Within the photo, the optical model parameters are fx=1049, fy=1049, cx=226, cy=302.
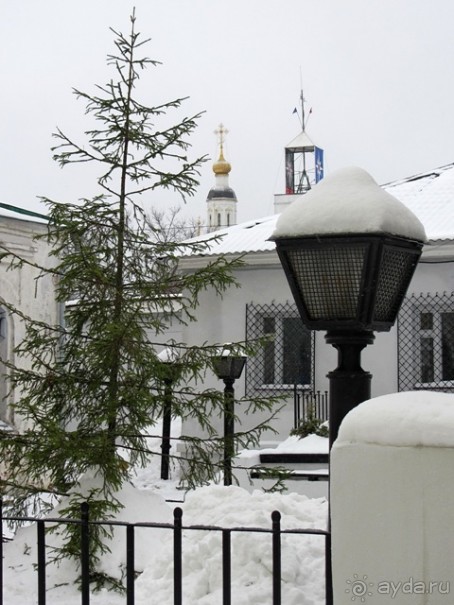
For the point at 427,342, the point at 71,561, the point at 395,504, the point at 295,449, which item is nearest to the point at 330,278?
the point at 395,504

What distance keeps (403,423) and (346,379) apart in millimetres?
1069

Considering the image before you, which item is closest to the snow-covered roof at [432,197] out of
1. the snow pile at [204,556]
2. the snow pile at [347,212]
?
the snow pile at [204,556]

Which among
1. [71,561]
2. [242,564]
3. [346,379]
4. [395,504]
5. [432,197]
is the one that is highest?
[432,197]

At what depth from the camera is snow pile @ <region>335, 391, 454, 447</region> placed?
11.6 ft

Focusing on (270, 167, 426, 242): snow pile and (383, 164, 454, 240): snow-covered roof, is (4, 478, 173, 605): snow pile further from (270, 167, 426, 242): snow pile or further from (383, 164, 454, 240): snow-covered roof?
(383, 164, 454, 240): snow-covered roof

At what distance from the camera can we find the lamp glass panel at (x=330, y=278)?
454cm

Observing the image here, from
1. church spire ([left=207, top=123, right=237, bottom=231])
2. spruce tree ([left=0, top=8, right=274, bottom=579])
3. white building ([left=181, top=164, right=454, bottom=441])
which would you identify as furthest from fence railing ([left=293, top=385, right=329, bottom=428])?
church spire ([left=207, top=123, right=237, bottom=231])

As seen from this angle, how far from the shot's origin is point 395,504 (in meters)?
3.56

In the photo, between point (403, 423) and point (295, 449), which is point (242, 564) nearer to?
point (403, 423)

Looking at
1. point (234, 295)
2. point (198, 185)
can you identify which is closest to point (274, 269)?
point (234, 295)

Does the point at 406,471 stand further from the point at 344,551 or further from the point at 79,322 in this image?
the point at 79,322

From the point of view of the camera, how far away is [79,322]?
22.9 ft

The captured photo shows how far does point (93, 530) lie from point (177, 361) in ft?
4.54

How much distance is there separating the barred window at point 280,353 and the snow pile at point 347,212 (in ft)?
33.1
